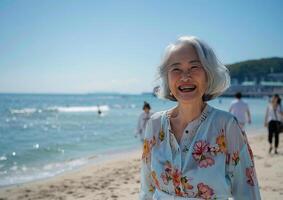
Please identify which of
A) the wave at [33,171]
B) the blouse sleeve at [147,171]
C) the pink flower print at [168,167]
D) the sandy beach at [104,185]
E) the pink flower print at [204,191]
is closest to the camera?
the pink flower print at [204,191]

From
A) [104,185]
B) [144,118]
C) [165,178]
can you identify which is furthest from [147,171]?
[144,118]

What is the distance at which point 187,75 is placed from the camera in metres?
2.01

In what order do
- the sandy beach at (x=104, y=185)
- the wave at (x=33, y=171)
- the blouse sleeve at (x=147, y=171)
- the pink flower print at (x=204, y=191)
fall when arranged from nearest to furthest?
the pink flower print at (x=204, y=191) < the blouse sleeve at (x=147, y=171) < the sandy beach at (x=104, y=185) < the wave at (x=33, y=171)

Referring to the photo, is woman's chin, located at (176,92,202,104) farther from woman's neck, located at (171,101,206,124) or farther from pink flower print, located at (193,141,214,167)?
pink flower print, located at (193,141,214,167)

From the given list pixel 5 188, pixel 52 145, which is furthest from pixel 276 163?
pixel 52 145

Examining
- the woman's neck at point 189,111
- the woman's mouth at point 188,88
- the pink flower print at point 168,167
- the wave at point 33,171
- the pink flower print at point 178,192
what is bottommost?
the wave at point 33,171

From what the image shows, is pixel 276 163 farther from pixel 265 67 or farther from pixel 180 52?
pixel 265 67

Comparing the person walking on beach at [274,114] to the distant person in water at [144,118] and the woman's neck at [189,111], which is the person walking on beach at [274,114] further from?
the woman's neck at [189,111]

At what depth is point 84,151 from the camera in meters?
16.0

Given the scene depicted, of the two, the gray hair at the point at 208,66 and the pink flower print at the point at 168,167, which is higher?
the gray hair at the point at 208,66

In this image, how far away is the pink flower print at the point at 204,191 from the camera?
187 centimetres

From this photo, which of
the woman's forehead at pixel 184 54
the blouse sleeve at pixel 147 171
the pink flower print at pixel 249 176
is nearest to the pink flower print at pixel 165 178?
the blouse sleeve at pixel 147 171

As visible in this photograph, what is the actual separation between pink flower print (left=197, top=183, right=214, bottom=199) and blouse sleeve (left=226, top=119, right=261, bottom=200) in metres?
0.16

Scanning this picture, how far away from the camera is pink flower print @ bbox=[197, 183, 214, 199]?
1871 mm
